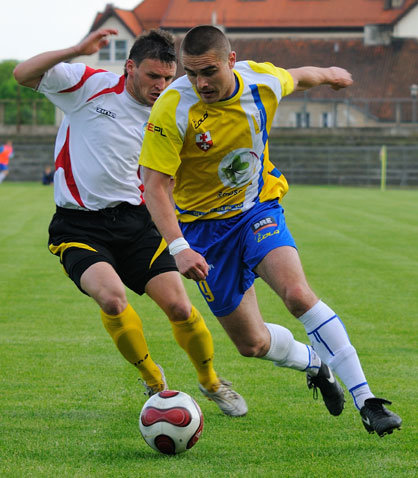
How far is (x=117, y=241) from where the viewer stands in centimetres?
626

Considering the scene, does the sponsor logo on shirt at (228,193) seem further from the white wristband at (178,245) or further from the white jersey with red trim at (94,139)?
the white jersey with red trim at (94,139)

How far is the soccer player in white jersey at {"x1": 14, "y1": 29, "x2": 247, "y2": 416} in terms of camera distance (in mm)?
6020

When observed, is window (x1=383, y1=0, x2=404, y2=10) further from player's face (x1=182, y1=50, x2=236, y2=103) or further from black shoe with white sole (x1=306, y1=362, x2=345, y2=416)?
player's face (x1=182, y1=50, x2=236, y2=103)

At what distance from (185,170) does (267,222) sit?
59 centimetres

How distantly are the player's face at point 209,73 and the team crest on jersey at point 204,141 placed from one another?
0.65ft

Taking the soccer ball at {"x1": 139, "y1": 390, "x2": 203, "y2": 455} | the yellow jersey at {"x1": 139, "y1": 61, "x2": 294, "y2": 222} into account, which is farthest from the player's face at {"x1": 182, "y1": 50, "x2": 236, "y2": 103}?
the soccer ball at {"x1": 139, "y1": 390, "x2": 203, "y2": 455}

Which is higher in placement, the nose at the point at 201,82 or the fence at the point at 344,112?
the nose at the point at 201,82

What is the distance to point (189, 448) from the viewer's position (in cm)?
515

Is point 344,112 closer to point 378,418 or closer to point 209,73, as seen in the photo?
point 209,73

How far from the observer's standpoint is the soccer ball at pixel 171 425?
506 centimetres

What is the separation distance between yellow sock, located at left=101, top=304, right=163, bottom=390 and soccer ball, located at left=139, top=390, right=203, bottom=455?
29.6 inches

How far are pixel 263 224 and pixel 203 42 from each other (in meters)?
A: 1.16

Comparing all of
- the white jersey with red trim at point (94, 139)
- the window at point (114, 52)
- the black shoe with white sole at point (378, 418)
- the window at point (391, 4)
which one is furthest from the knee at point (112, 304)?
the window at point (391, 4)

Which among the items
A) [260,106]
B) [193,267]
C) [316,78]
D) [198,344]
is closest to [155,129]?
[260,106]
